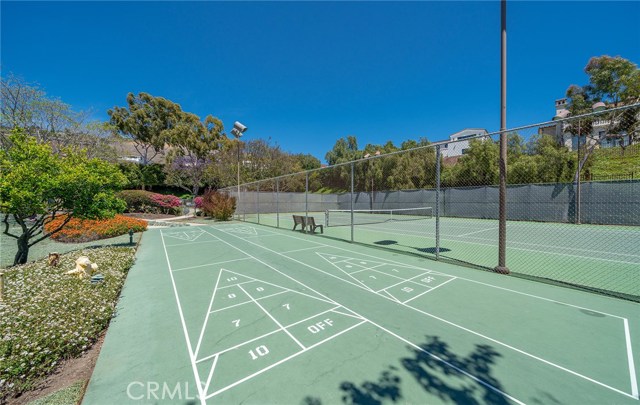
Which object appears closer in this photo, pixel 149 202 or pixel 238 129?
pixel 238 129

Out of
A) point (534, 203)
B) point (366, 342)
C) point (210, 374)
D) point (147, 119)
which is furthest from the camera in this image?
point (147, 119)

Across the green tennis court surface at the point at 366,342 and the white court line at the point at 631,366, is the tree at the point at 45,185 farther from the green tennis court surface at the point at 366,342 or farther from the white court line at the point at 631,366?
the white court line at the point at 631,366

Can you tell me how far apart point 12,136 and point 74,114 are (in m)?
20.7

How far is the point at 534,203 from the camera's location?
566 inches

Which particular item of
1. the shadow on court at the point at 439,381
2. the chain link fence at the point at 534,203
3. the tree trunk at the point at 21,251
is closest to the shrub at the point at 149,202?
the chain link fence at the point at 534,203

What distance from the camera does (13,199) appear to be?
5824 millimetres

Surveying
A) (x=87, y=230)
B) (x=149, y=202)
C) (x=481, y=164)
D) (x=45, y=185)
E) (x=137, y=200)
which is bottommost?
(x=87, y=230)

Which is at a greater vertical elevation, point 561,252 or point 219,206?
point 219,206

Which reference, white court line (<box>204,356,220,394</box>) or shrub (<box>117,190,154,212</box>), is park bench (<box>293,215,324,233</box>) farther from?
shrub (<box>117,190,154,212</box>)

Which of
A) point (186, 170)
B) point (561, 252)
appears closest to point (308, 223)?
point (561, 252)

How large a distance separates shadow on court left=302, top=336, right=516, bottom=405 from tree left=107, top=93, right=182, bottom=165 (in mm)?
36196

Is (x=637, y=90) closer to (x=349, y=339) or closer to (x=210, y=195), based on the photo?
(x=349, y=339)

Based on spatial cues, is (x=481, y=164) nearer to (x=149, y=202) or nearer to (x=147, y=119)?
(x=149, y=202)

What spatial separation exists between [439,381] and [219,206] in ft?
60.3
